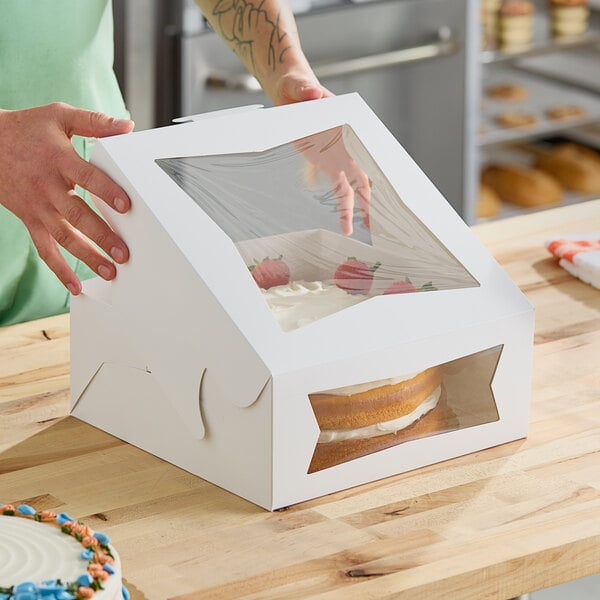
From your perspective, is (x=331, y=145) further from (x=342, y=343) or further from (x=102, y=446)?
(x=102, y=446)

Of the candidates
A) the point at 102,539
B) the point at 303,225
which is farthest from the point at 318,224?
the point at 102,539

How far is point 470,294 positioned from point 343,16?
1984mm

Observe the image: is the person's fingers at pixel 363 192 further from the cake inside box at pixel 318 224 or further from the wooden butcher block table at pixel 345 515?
the wooden butcher block table at pixel 345 515

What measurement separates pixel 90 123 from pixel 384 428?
40cm

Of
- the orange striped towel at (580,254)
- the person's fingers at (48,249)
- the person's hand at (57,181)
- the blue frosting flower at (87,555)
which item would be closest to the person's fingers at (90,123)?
the person's hand at (57,181)

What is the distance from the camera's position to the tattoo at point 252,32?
1.71 m

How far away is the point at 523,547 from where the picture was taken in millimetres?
1040

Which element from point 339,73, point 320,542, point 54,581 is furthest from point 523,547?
point 339,73

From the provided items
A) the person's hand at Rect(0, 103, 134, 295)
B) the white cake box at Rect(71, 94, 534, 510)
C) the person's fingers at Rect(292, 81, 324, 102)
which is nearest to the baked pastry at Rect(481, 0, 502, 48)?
the person's fingers at Rect(292, 81, 324, 102)

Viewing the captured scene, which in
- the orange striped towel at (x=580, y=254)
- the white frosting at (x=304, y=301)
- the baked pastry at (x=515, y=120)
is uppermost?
the white frosting at (x=304, y=301)

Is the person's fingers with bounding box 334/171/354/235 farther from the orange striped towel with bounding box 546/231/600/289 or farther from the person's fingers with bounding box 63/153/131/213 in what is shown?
the orange striped towel with bounding box 546/231/600/289

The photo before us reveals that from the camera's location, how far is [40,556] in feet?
3.01

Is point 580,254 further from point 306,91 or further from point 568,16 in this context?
point 568,16

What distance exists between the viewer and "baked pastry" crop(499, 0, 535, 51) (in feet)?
12.1
